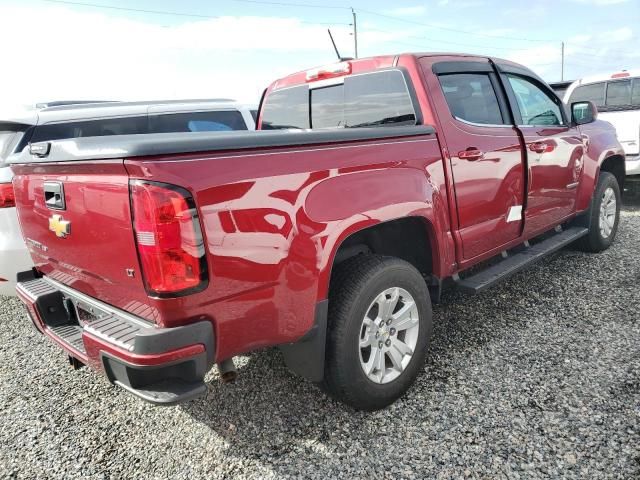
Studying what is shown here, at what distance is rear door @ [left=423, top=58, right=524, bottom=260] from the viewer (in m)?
2.92

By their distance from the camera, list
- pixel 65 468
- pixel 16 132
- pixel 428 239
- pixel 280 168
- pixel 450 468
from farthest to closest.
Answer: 1. pixel 16 132
2. pixel 428 239
3. pixel 65 468
4. pixel 450 468
5. pixel 280 168

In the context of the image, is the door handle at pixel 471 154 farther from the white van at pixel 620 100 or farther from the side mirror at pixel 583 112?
the white van at pixel 620 100

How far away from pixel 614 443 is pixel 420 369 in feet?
3.39

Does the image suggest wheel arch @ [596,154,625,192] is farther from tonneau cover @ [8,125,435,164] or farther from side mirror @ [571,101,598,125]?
tonneau cover @ [8,125,435,164]

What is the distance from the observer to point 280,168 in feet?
6.48

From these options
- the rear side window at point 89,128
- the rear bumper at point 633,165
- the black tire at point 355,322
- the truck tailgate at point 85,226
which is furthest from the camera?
the rear bumper at point 633,165

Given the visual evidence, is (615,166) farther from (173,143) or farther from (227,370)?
(173,143)

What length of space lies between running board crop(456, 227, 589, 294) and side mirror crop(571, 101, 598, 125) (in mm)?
1044

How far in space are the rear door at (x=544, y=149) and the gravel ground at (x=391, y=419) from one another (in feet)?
2.96

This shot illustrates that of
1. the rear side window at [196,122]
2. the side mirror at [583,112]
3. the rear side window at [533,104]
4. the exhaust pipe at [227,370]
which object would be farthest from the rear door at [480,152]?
the rear side window at [196,122]

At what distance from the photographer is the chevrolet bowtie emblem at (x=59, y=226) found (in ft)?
7.20

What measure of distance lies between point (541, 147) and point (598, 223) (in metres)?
1.70

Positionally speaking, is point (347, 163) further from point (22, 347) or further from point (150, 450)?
point (22, 347)

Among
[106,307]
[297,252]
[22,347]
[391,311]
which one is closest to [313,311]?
[297,252]
